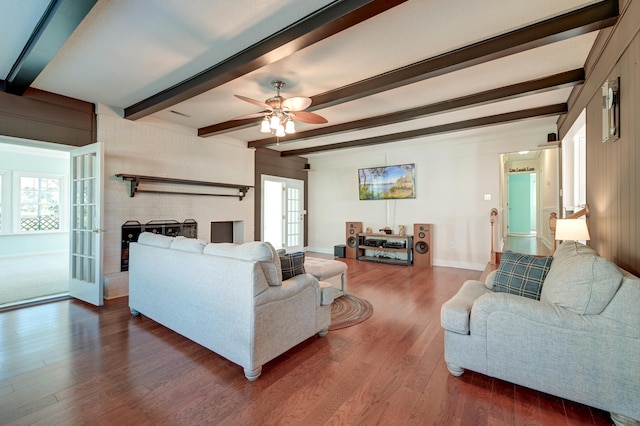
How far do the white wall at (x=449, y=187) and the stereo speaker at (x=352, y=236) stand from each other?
0.31m

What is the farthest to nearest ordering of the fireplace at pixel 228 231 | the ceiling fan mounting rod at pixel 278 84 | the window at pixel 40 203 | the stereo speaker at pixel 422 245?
the window at pixel 40 203, the stereo speaker at pixel 422 245, the fireplace at pixel 228 231, the ceiling fan mounting rod at pixel 278 84

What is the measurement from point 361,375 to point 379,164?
5486mm

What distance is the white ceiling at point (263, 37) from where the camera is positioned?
212 cm

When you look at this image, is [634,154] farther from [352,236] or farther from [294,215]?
[294,215]

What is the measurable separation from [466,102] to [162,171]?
4.67 m

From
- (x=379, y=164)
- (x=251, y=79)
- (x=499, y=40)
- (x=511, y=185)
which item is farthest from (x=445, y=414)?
(x=511, y=185)

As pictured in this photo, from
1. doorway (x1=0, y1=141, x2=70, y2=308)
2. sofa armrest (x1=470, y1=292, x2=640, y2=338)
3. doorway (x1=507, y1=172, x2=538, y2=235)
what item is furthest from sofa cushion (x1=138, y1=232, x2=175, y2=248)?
doorway (x1=507, y1=172, x2=538, y2=235)

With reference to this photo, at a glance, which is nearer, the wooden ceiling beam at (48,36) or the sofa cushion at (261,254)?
the wooden ceiling beam at (48,36)

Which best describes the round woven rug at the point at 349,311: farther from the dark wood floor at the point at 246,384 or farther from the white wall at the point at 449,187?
the white wall at the point at 449,187

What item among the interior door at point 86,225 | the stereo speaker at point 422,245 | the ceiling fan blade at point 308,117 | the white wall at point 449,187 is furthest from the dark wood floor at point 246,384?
the white wall at point 449,187

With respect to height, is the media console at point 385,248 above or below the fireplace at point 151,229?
below

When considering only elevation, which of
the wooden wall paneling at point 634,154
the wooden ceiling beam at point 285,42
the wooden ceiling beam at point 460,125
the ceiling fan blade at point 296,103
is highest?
the wooden ceiling beam at point 460,125

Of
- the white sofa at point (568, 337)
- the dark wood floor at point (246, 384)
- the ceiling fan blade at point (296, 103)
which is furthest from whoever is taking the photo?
the ceiling fan blade at point (296, 103)

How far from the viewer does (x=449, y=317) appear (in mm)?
2115
